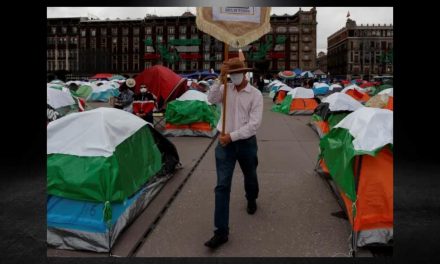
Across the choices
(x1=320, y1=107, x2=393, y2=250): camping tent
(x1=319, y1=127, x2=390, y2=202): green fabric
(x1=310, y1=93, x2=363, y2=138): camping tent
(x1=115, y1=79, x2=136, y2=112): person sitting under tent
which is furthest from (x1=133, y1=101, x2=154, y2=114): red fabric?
(x1=320, y1=107, x2=393, y2=250): camping tent

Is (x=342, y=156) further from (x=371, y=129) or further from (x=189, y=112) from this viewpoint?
(x=189, y=112)

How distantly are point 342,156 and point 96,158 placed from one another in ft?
9.80

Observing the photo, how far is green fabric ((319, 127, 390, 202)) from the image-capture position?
15.6ft

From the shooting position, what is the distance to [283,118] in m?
17.5

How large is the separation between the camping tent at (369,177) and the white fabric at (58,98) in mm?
11874

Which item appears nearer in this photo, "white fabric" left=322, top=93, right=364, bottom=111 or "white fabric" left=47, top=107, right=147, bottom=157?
"white fabric" left=47, top=107, right=147, bottom=157

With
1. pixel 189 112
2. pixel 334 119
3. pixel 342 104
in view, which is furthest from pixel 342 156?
pixel 189 112

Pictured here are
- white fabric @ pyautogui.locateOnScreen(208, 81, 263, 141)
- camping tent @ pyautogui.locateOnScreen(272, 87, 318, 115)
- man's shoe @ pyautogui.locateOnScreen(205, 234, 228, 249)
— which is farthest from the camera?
camping tent @ pyautogui.locateOnScreen(272, 87, 318, 115)

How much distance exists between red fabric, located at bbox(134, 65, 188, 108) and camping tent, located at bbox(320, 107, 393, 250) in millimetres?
8223

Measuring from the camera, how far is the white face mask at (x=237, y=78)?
14.9 feet

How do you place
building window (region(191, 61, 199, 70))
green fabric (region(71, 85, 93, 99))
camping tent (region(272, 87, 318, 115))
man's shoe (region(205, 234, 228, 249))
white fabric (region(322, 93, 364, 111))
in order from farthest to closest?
building window (region(191, 61, 199, 70)) → green fabric (region(71, 85, 93, 99)) → camping tent (region(272, 87, 318, 115)) → white fabric (region(322, 93, 364, 111)) → man's shoe (region(205, 234, 228, 249))

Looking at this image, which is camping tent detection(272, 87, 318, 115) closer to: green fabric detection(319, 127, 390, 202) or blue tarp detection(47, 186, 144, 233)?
green fabric detection(319, 127, 390, 202)

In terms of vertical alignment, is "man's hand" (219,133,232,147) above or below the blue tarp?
above

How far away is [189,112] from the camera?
38.5ft
